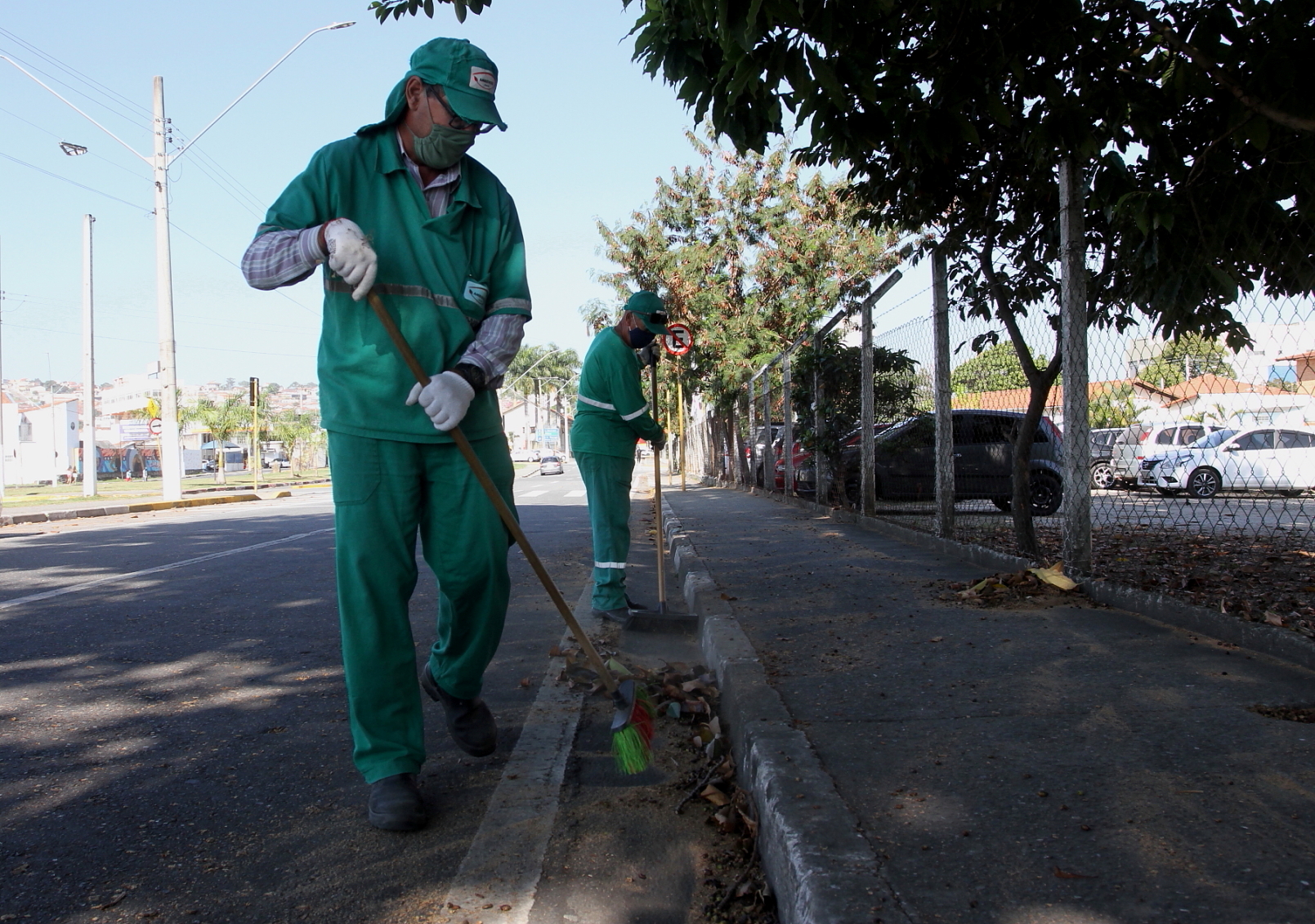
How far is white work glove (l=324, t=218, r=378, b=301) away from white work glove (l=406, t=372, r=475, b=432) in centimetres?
29

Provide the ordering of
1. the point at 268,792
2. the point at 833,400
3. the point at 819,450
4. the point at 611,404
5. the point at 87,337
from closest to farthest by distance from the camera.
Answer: the point at 268,792 → the point at 611,404 → the point at 833,400 → the point at 819,450 → the point at 87,337

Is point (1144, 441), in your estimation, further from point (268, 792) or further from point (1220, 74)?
point (268, 792)

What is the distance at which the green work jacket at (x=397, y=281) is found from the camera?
9.00 ft

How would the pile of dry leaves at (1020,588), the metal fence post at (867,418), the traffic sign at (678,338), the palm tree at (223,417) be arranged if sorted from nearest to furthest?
1. the pile of dry leaves at (1020,588)
2. the traffic sign at (678,338)
3. the metal fence post at (867,418)
4. the palm tree at (223,417)

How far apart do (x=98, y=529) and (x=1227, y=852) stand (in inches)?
574

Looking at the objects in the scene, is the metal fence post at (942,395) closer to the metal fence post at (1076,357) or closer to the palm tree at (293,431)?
the metal fence post at (1076,357)

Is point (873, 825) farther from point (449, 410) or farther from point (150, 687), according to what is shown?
point (150, 687)

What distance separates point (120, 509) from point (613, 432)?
1822 cm

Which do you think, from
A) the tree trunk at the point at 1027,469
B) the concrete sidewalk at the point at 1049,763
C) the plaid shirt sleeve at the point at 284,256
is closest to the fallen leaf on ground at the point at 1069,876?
the concrete sidewalk at the point at 1049,763

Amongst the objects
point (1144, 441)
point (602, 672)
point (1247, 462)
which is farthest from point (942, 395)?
point (602, 672)

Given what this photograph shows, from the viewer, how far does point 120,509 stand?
20609 millimetres

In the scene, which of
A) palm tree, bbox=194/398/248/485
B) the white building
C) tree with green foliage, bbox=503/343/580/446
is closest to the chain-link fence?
palm tree, bbox=194/398/248/485

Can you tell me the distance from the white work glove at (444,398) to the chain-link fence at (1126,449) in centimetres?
339

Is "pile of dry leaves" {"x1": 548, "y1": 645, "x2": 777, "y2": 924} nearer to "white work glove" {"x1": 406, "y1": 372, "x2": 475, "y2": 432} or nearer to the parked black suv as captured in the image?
"white work glove" {"x1": 406, "y1": 372, "x2": 475, "y2": 432}
